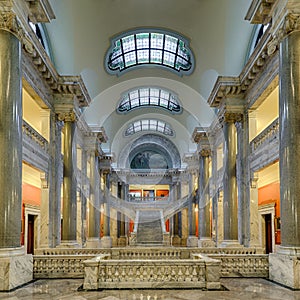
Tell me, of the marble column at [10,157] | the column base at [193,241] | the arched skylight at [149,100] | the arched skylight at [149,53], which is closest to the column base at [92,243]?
the column base at [193,241]

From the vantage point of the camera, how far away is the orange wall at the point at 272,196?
20045 millimetres

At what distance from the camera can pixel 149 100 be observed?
3906 centimetres

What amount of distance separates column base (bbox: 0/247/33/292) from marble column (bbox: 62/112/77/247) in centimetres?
732

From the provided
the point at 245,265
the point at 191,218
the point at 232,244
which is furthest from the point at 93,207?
the point at 245,265

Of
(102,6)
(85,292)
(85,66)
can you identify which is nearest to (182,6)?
(102,6)

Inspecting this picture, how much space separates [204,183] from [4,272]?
19222 millimetres

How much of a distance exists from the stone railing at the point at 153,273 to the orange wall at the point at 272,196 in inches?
403

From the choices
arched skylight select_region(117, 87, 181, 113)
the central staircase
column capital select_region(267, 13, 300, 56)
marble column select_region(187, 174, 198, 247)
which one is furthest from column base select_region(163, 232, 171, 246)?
column capital select_region(267, 13, 300, 56)

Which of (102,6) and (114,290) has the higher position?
(102,6)

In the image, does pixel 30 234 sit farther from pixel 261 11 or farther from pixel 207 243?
pixel 261 11

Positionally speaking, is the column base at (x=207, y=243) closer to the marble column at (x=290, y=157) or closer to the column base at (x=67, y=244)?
the column base at (x=67, y=244)

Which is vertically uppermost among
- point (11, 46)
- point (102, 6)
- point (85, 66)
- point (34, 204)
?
point (102, 6)

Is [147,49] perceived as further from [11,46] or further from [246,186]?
[11,46]

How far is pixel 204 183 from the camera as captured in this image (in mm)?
27984
